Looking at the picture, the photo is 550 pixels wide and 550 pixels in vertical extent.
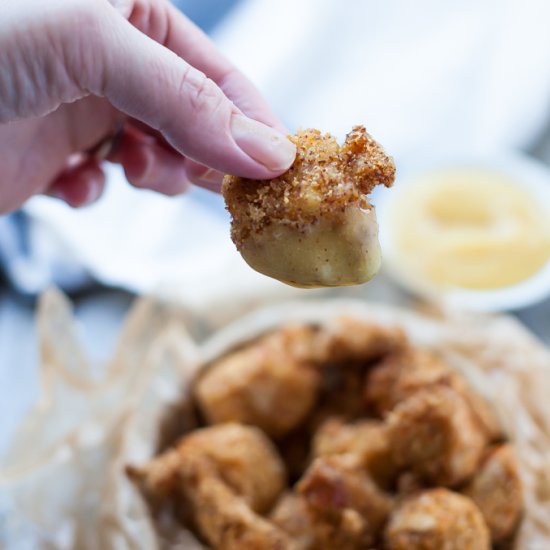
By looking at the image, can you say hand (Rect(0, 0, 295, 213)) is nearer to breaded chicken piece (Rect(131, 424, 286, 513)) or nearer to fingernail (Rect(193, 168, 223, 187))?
fingernail (Rect(193, 168, 223, 187))

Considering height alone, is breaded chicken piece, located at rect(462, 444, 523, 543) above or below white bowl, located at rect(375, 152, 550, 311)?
below

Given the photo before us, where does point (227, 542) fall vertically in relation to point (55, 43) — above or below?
below

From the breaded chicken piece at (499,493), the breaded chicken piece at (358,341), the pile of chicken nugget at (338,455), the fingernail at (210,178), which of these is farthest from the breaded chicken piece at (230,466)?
the fingernail at (210,178)

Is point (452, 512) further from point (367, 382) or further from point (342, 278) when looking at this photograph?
point (342, 278)

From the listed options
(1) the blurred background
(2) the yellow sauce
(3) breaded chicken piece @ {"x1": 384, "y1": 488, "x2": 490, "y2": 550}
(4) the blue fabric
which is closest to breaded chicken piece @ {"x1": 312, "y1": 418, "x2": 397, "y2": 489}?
(3) breaded chicken piece @ {"x1": 384, "y1": 488, "x2": 490, "y2": 550}

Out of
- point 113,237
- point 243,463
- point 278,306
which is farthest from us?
point 113,237

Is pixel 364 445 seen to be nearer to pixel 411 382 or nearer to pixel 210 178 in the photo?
pixel 411 382

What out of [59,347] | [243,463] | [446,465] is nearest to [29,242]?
[59,347]

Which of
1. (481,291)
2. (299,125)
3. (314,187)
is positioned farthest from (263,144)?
(299,125)
